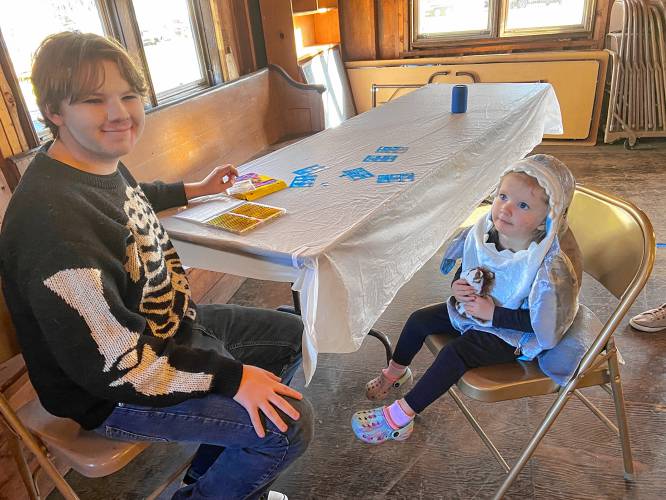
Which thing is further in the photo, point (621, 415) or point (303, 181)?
point (303, 181)

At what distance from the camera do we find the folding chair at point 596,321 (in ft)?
3.77

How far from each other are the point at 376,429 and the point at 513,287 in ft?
2.06

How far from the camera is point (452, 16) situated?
489cm

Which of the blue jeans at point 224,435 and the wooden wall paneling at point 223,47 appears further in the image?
the wooden wall paneling at point 223,47

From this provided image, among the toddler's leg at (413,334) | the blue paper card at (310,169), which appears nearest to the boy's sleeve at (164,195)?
the blue paper card at (310,169)

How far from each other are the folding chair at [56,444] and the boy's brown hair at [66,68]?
1.77 ft

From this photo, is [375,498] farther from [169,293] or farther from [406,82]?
[406,82]

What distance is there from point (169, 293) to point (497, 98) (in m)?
2.38

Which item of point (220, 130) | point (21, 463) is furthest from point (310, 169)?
point (220, 130)

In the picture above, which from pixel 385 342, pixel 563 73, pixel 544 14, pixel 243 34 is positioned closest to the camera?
pixel 385 342

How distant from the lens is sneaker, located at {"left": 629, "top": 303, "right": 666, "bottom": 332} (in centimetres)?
207

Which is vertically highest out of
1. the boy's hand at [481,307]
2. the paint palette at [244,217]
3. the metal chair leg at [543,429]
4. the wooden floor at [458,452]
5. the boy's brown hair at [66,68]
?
the boy's brown hair at [66,68]

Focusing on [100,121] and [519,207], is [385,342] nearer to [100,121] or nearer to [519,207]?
[519,207]

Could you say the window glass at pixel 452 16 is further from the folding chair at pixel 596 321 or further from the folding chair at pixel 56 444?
the folding chair at pixel 56 444
